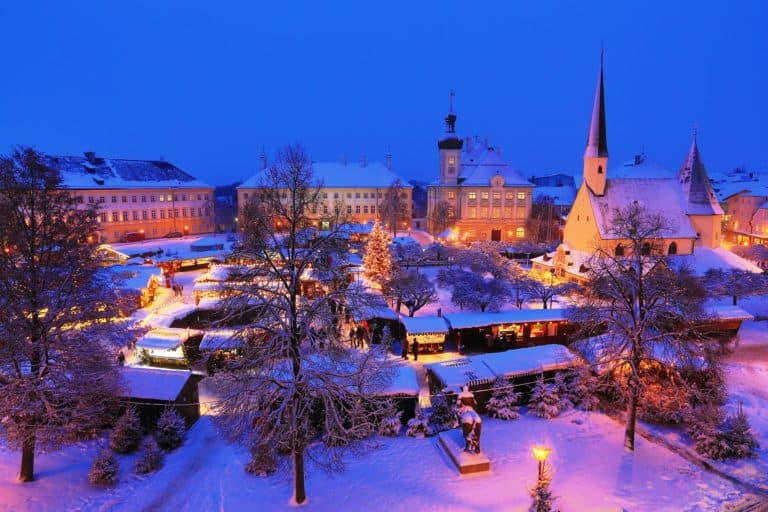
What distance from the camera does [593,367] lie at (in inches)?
629

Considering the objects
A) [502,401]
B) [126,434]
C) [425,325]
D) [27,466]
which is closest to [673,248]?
[425,325]

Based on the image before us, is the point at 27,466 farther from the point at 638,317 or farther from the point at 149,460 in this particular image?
the point at 638,317

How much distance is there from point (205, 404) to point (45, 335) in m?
6.34

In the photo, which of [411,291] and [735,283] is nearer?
[411,291]

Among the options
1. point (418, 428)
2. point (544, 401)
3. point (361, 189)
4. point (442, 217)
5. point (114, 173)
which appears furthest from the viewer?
point (361, 189)

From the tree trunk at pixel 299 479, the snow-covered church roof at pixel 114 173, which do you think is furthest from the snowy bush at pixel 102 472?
the snow-covered church roof at pixel 114 173

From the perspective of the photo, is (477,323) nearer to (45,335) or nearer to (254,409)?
(254,409)

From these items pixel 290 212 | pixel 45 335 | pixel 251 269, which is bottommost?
pixel 45 335

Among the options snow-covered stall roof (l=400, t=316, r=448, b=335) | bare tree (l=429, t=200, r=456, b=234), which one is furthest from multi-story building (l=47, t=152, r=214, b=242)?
snow-covered stall roof (l=400, t=316, r=448, b=335)

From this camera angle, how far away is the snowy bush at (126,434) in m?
14.1

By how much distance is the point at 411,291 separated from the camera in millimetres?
25578

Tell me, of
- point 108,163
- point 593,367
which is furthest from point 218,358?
point 108,163

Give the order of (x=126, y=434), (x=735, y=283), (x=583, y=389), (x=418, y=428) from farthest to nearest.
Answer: (x=735, y=283)
(x=583, y=389)
(x=418, y=428)
(x=126, y=434)

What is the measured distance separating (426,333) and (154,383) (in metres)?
11.3
